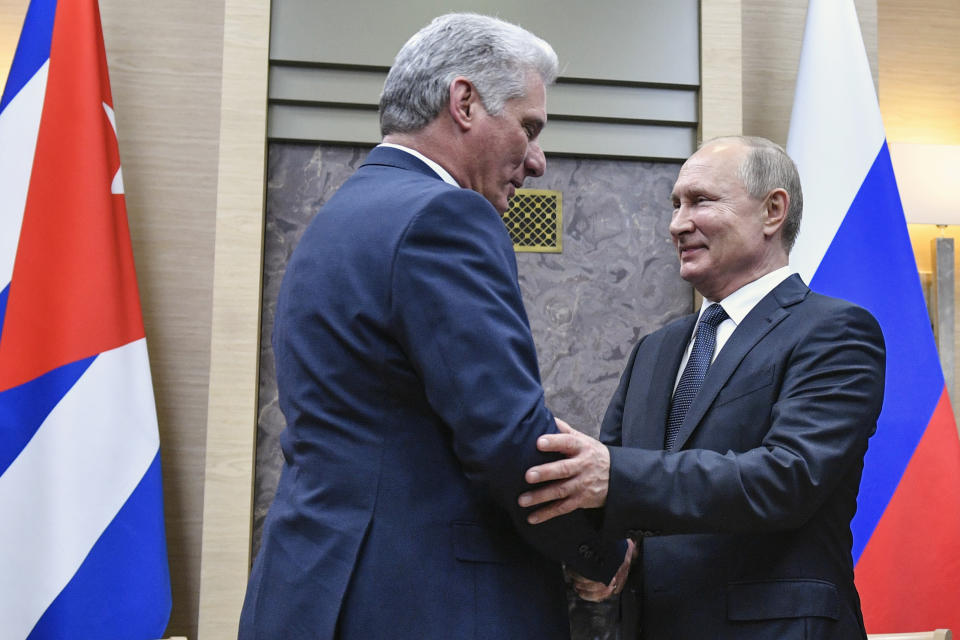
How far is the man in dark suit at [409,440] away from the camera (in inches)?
49.3

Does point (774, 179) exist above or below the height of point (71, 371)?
above

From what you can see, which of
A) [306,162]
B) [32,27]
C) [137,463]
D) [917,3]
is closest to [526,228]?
[306,162]

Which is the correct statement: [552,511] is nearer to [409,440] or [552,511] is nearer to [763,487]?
[409,440]

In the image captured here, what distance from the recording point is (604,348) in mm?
3330

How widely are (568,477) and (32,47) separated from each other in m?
2.47

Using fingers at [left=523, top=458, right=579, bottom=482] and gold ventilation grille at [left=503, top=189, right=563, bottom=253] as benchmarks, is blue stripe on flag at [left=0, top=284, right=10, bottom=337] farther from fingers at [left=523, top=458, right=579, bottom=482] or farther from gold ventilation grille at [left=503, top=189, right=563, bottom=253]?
fingers at [left=523, top=458, right=579, bottom=482]

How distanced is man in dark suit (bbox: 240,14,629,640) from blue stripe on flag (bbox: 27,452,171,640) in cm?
155

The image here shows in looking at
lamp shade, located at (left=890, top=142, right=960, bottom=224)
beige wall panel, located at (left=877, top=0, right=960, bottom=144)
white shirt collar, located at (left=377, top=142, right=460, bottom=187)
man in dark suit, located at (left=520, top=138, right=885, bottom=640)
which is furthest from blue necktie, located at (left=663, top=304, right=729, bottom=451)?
beige wall panel, located at (left=877, top=0, right=960, bottom=144)

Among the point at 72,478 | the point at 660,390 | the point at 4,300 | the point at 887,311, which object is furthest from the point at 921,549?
the point at 4,300

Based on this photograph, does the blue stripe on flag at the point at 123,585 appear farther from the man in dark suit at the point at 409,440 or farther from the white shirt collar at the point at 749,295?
the white shirt collar at the point at 749,295

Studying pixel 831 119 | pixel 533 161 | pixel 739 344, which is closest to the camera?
pixel 533 161

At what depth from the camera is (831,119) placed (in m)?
3.29

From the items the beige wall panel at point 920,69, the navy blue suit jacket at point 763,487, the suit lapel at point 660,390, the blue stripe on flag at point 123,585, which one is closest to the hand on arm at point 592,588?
the navy blue suit jacket at point 763,487

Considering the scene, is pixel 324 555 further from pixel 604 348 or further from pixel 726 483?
pixel 604 348
